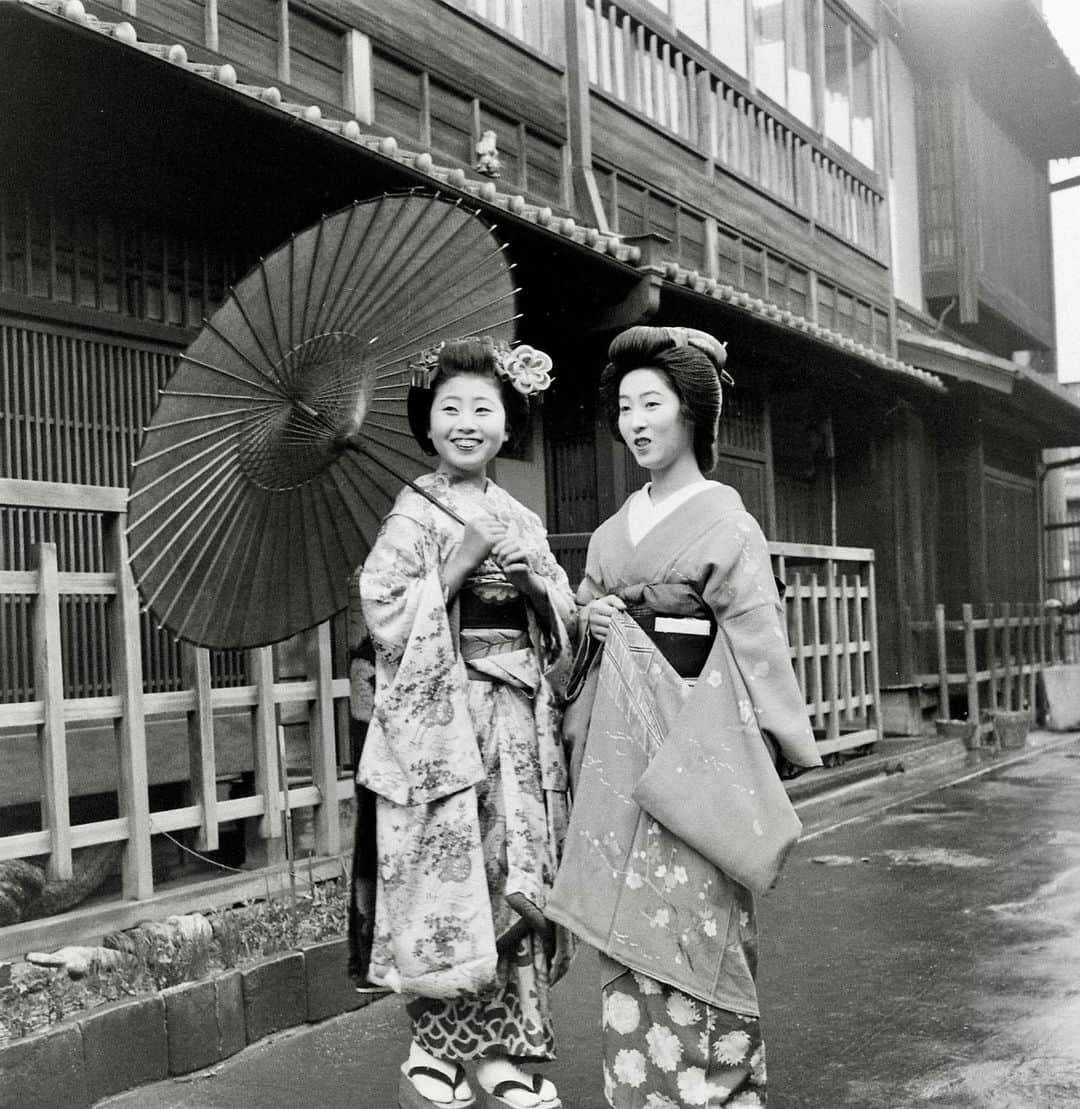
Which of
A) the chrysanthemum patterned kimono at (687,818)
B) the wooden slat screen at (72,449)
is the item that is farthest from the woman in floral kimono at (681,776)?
the wooden slat screen at (72,449)

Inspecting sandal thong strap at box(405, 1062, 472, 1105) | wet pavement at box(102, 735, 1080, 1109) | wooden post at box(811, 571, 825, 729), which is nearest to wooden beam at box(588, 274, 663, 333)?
wooden post at box(811, 571, 825, 729)

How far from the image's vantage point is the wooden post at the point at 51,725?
4.12m

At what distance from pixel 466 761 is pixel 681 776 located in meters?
0.56

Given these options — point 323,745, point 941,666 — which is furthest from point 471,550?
point 941,666

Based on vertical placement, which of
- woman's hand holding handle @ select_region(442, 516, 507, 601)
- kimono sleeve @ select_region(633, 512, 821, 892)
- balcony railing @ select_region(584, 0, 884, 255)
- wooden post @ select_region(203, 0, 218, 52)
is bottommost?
kimono sleeve @ select_region(633, 512, 821, 892)

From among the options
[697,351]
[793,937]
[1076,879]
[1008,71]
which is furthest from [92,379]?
[1008,71]

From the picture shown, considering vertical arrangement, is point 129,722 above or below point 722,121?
below

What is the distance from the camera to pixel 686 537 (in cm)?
319

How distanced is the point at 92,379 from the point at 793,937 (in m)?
3.73

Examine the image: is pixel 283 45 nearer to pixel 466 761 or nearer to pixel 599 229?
pixel 599 229

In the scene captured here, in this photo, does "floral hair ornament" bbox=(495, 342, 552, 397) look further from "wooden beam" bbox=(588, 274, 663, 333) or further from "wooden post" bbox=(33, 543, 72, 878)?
"wooden beam" bbox=(588, 274, 663, 333)

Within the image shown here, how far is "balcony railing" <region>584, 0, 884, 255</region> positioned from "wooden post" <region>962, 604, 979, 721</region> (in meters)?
3.88

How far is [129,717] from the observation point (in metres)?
4.40

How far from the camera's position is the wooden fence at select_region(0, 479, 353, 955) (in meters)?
4.12
